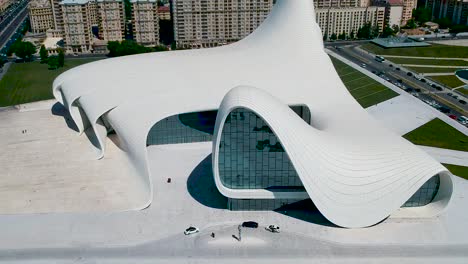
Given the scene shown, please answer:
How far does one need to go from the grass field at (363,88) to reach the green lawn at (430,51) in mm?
15357

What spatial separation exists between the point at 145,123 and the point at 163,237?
12178 mm

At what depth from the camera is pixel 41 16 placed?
107938mm

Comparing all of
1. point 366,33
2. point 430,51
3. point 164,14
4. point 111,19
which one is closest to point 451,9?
point 366,33

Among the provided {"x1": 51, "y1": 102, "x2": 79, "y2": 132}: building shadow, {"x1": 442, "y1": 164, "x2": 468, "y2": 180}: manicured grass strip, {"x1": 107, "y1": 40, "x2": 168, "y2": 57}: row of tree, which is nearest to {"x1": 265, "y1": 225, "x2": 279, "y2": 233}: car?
{"x1": 442, "y1": 164, "x2": 468, "y2": 180}: manicured grass strip

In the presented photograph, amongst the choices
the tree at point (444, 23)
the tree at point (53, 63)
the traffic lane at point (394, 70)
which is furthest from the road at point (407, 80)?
the tree at point (53, 63)

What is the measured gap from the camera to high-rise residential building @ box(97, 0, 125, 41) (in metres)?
93.6

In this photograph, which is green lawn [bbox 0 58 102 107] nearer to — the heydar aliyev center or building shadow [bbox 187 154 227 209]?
the heydar aliyev center

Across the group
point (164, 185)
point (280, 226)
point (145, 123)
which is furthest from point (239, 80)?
point (280, 226)

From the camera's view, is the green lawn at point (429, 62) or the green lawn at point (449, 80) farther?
the green lawn at point (429, 62)

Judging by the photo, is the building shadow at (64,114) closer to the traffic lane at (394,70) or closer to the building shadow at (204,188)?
the building shadow at (204,188)

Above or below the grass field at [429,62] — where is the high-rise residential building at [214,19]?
above

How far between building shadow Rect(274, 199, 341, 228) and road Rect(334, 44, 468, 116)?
3144cm

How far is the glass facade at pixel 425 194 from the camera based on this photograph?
34.1 metres

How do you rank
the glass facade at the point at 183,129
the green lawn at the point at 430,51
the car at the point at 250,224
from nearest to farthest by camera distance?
the car at the point at 250,224 → the glass facade at the point at 183,129 → the green lawn at the point at 430,51
